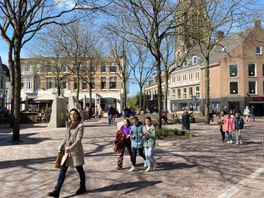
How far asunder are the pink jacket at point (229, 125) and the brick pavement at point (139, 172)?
5.14 ft

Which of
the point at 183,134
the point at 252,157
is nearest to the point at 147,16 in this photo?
the point at 183,134

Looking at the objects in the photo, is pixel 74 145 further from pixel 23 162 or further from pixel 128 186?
pixel 23 162

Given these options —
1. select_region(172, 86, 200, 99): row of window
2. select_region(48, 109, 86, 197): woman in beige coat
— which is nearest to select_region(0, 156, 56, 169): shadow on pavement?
select_region(48, 109, 86, 197): woman in beige coat

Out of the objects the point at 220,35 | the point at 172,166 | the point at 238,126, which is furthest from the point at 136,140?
the point at 220,35

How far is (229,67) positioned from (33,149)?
4848 centimetres

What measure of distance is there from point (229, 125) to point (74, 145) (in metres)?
10.4

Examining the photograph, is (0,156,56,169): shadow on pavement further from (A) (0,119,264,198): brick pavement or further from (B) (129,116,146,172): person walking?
(B) (129,116,146,172): person walking

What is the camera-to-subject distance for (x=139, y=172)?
31.4 ft

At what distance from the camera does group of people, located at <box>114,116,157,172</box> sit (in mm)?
9750

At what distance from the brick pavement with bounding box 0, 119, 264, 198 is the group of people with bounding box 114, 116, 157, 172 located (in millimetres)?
299

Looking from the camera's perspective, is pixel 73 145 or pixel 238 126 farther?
pixel 238 126

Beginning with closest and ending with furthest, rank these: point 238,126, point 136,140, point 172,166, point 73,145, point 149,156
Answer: point 73,145 → point 149,156 → point 136,140 → point 172,166 → point 238,126

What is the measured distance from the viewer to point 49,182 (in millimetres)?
8445

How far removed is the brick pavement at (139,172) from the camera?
7.64 meters
